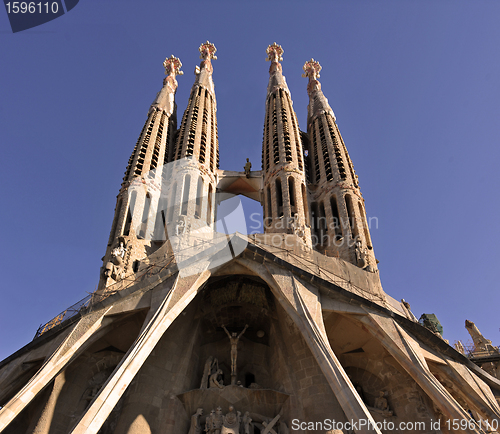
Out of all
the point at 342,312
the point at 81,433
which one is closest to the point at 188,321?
the point at 342,312

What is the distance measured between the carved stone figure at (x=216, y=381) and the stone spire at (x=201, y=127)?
14229 millimetres

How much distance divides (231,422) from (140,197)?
41.1 ft

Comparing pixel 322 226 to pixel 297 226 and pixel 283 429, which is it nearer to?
pixel 297 226

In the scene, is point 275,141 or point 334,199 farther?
point 275,141

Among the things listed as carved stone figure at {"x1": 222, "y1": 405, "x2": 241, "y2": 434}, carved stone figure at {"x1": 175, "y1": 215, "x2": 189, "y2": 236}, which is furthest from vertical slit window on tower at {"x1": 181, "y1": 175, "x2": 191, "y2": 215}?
carved stone figure at {"x1": 222, "y1": 405, "x2": 241, "y2": 434}

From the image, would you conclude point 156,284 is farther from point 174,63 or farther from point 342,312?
point 174,63

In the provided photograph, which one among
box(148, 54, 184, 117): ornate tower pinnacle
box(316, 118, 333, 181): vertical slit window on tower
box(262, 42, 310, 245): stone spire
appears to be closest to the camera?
box(262, 42, 310, 245): stone spire

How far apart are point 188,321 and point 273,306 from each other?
10.4ft

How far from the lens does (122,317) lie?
14414mm

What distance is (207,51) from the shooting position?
4153 cm

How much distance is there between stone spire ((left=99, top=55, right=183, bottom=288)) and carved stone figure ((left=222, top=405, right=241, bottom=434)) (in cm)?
669

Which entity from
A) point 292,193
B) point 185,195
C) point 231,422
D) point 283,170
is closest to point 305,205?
point 292,193

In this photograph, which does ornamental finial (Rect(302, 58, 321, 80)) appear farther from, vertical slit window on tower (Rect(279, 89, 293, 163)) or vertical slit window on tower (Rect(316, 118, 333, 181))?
vertical slit window on tower (Rect(316, 118, 333, 181))

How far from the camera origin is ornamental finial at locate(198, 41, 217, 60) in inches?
1619
